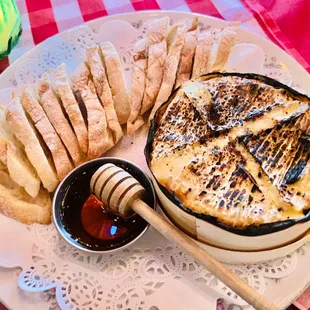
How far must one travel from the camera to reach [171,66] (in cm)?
195

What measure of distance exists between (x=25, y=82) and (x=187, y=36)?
716 mm

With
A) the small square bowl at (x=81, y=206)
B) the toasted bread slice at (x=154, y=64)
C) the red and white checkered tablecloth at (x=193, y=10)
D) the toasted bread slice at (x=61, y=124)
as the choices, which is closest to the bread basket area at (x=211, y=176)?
the small square bowl at (x=81, y=206)

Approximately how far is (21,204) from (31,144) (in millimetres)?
216

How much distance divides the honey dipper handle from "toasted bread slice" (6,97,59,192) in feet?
1.18

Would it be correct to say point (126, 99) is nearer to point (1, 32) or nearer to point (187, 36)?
point (187, 36)

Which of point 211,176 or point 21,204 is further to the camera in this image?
point 21,204

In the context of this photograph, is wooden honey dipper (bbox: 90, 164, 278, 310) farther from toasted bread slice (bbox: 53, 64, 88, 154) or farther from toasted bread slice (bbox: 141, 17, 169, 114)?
toasted bread slice (bbox: 141, 17, 169, 114)

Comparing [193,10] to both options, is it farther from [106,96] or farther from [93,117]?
[93,117]

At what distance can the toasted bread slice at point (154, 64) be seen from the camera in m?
1.95

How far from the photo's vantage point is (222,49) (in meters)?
1.97

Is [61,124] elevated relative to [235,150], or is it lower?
lower

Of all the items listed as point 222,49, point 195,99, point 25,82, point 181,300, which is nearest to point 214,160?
point 195,99

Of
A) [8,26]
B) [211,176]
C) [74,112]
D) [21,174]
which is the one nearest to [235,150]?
[211,176]

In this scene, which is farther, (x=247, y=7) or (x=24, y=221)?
(x=247, y=7)
